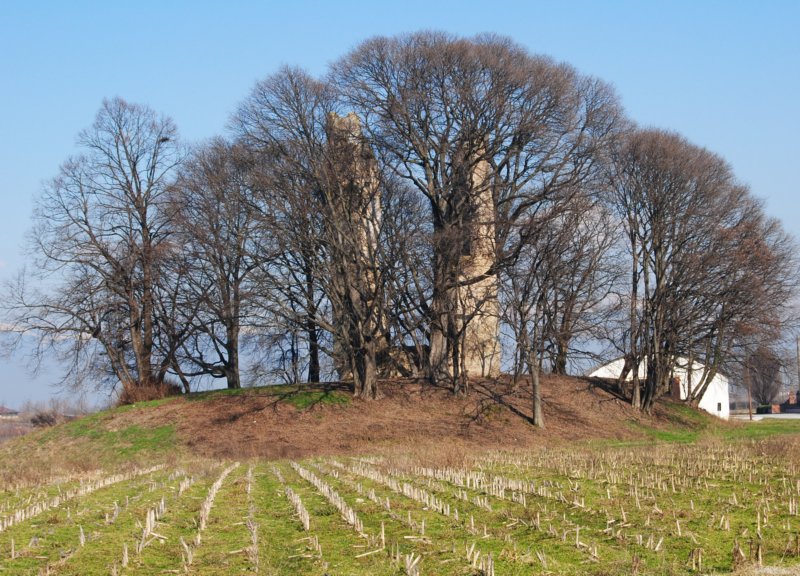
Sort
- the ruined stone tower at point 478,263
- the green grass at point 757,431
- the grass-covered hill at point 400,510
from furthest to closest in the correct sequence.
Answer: the ruined stone tower at point 478,263, the green grass at point 757,431, the grass-covered hill at point 400,510

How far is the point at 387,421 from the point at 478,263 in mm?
9183

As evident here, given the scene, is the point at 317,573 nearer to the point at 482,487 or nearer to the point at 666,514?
the point at 666,514

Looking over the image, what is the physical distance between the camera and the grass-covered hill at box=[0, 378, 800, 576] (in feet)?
34.4

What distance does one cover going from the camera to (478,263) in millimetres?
41531

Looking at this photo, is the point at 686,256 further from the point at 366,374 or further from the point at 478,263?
the point at 366,374

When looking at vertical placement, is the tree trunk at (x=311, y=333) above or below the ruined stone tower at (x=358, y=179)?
below

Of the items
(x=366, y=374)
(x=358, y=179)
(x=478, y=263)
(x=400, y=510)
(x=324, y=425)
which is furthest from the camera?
(x=478, y=263)

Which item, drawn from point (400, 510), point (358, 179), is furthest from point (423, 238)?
point (400, 510)

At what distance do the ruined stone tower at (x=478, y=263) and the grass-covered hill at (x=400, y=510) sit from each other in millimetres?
6806

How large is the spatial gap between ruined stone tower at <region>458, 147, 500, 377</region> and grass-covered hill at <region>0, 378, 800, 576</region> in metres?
6.81

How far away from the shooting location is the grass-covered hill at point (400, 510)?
10.5m

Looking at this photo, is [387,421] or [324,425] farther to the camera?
[387,421]

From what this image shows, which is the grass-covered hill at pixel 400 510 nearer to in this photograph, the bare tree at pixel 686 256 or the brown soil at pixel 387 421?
the brown soil at pixel 387 421

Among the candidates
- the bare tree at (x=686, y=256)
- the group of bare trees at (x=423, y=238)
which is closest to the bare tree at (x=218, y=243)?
the group of bare trees at (x=423, y=238)
